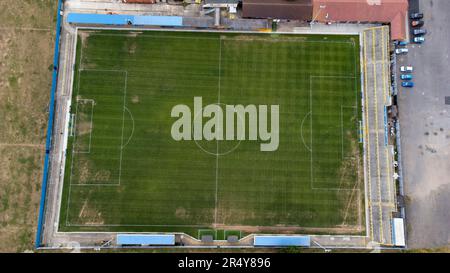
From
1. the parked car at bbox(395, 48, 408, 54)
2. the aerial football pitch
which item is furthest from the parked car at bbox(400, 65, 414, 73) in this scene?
the aerial football pitch

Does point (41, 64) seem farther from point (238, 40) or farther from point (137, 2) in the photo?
point (238, 40)

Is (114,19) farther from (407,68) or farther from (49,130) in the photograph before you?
(407,68)

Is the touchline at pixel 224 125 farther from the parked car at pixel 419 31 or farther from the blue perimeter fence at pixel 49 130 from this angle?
the parked car at pixel 419 31

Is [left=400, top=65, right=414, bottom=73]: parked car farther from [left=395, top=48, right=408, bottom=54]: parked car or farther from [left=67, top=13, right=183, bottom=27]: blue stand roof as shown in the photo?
[left=67, top=13, right=183, bottom=27]: blue stand roof

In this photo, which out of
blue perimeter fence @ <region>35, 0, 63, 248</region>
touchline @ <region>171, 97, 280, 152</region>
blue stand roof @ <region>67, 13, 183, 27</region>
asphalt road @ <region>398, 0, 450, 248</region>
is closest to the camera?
blue perimeter fence @ <region>35, 0, 63, 248</region>

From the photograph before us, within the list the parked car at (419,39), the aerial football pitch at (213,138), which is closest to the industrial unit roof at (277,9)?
the aerial football pitch at (213,138)

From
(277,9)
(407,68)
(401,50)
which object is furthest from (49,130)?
(407,68)
